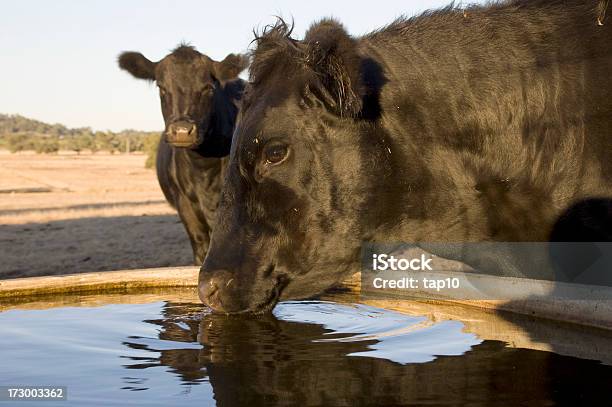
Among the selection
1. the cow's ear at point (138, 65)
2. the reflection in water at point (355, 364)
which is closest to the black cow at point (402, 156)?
the reflection in water at point (355, 364)

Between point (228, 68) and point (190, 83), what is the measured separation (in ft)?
1.99

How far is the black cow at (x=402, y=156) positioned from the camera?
344cm

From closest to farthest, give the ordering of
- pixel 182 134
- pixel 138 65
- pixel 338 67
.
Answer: pixel 338 67
pixel 182 134
pixel 138 65

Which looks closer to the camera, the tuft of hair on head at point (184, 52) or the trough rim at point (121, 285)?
the trough rim at point (121, 285)

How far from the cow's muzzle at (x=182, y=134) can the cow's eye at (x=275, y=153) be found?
5981 millimetres

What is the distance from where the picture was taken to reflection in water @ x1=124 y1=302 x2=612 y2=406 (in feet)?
11.5

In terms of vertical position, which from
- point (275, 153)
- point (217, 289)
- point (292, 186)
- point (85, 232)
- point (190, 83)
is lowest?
point (85, 232)

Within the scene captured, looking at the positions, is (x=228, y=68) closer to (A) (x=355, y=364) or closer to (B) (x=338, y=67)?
(A) (x=355, y=364)

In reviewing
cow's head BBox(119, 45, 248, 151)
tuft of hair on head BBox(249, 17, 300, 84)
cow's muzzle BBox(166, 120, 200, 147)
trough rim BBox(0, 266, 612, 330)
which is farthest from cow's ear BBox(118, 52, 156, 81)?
tuft of hair on head BBox(249, 17, 300, 84)

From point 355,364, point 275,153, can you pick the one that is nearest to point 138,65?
point 355,364

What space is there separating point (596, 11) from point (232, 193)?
1.67m

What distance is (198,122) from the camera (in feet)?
32.0

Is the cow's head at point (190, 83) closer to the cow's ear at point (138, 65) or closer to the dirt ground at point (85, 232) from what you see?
the cow's ear at point (138, 65)

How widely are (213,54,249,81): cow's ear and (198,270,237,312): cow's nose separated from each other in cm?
736
